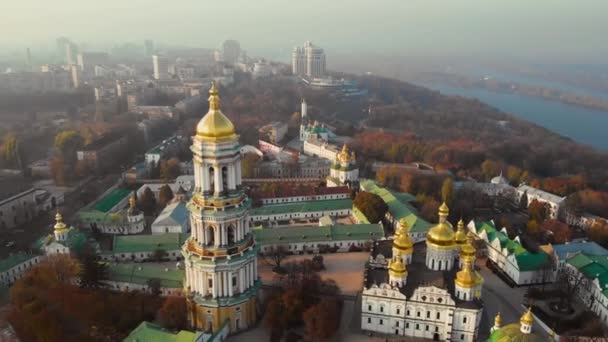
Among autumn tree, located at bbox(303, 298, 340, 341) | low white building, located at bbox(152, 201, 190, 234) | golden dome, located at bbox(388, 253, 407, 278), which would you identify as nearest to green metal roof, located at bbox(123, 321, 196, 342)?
autumn tree, located at bbox(303, 298, 340, 341)

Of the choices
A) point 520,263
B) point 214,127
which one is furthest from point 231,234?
point 520,263

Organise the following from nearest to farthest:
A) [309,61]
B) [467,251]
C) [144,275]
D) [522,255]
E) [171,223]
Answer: [467,251]
[144,275]
[522,255]
[171,223]
[309,61]

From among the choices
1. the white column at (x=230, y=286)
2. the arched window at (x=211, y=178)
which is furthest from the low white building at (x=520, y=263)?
the arched window at (x=211, y=178)

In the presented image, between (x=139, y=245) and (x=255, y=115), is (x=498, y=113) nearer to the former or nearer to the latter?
(x=255, y=115)

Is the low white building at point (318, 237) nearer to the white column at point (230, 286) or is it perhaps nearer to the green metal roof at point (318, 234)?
the green metal roof at point (318, 234)

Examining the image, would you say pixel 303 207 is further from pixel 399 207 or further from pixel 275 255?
pixel 275 255

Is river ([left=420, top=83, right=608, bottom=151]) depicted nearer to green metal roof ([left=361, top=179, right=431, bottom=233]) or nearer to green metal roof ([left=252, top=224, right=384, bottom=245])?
green metal roof ([left=361, top=179, right=431, bottom=233])
